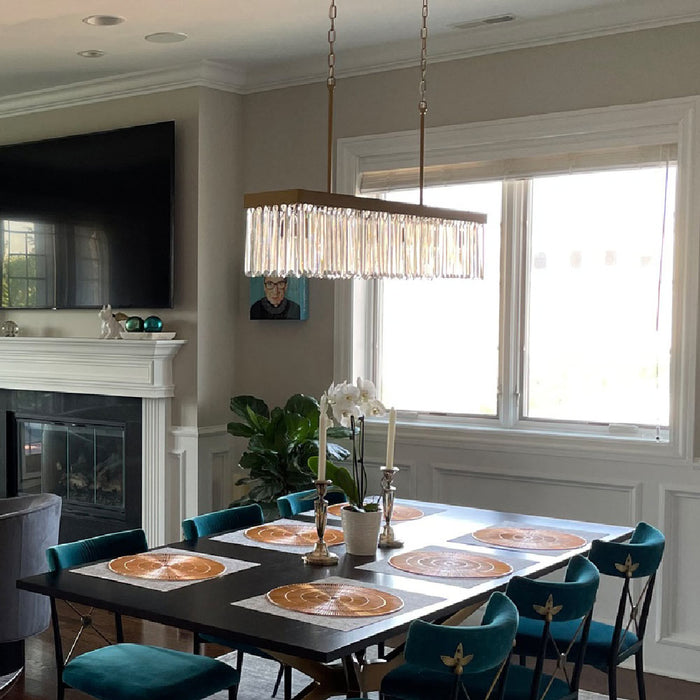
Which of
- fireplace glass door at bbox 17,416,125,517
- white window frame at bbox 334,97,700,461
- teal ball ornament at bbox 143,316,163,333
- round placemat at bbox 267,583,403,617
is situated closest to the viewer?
round placemat at bbox 267,583,403,617

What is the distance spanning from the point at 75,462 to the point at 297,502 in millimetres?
2401

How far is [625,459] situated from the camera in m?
4.50

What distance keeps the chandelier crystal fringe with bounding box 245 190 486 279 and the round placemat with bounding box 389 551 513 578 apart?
91 cm

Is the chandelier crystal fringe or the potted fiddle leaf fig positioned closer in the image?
the chandelier crystal fringe

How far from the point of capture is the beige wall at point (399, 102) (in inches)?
174

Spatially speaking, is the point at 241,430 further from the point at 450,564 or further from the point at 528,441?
the point at 450,564

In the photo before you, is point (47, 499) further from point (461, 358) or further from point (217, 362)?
point (461, 358)

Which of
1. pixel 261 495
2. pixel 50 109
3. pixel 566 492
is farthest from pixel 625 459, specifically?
pixel 50 109

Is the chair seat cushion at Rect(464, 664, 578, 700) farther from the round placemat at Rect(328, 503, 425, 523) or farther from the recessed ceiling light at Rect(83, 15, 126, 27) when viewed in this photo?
the recessed ceiling light at Rect(83, 15, 126, 27)

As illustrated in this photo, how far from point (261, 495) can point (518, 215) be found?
1.84 meters

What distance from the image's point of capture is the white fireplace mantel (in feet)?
18.2

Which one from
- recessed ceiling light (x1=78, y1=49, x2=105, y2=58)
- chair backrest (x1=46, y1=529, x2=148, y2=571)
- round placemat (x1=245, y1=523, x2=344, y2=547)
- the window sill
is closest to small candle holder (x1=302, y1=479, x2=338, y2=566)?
round placemat (x1=245, y1=523, x2=344, y2=547)

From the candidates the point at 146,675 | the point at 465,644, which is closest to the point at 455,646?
the point at 465,644

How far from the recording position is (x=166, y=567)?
304 centimetres
